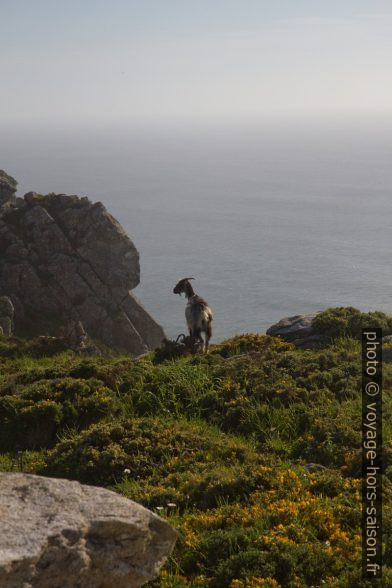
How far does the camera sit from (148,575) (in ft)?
19.4

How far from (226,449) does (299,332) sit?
34.8 ft

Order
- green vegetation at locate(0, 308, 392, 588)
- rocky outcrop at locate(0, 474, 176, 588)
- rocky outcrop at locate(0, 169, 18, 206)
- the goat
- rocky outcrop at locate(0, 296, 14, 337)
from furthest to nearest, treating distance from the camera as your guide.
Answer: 1. rocky outcrop at locate(0, 169, 18, 206)
2. rocky outcrop at locate(0, 296, 14, 337)
3. the goat
4. green vegetation at locate(0, 308, 392, 588)
5. rocky outcrop at locate(0, 474, 176, 588)

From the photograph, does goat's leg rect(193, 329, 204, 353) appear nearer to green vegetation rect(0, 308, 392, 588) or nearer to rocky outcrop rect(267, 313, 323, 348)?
green vegetation rect(0, 308, 392, 588)

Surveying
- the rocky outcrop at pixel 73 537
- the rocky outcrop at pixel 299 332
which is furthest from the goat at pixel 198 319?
→ the rocky outcrop at pixel 73 537

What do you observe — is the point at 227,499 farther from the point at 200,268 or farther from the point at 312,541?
the point at 200,268

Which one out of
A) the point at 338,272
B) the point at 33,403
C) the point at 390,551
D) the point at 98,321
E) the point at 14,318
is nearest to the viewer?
the point at 390,551

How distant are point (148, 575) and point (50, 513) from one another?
3.64ft

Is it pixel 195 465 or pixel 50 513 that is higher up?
pixel 50 513

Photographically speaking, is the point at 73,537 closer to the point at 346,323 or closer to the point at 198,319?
the point at 198,319

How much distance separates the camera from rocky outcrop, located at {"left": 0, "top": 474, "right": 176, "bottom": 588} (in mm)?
5160

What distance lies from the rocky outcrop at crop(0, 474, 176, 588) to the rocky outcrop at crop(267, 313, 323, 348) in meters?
14.5

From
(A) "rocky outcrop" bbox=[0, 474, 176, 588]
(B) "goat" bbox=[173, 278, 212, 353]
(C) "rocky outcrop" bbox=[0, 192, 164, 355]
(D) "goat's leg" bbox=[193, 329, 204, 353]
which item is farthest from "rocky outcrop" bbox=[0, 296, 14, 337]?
(A) "rocky outcrop" bbox=[0, 474, 176, 588]

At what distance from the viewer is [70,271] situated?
6084 centimetres

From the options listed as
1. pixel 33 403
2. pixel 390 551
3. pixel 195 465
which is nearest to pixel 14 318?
pixel 33 403
